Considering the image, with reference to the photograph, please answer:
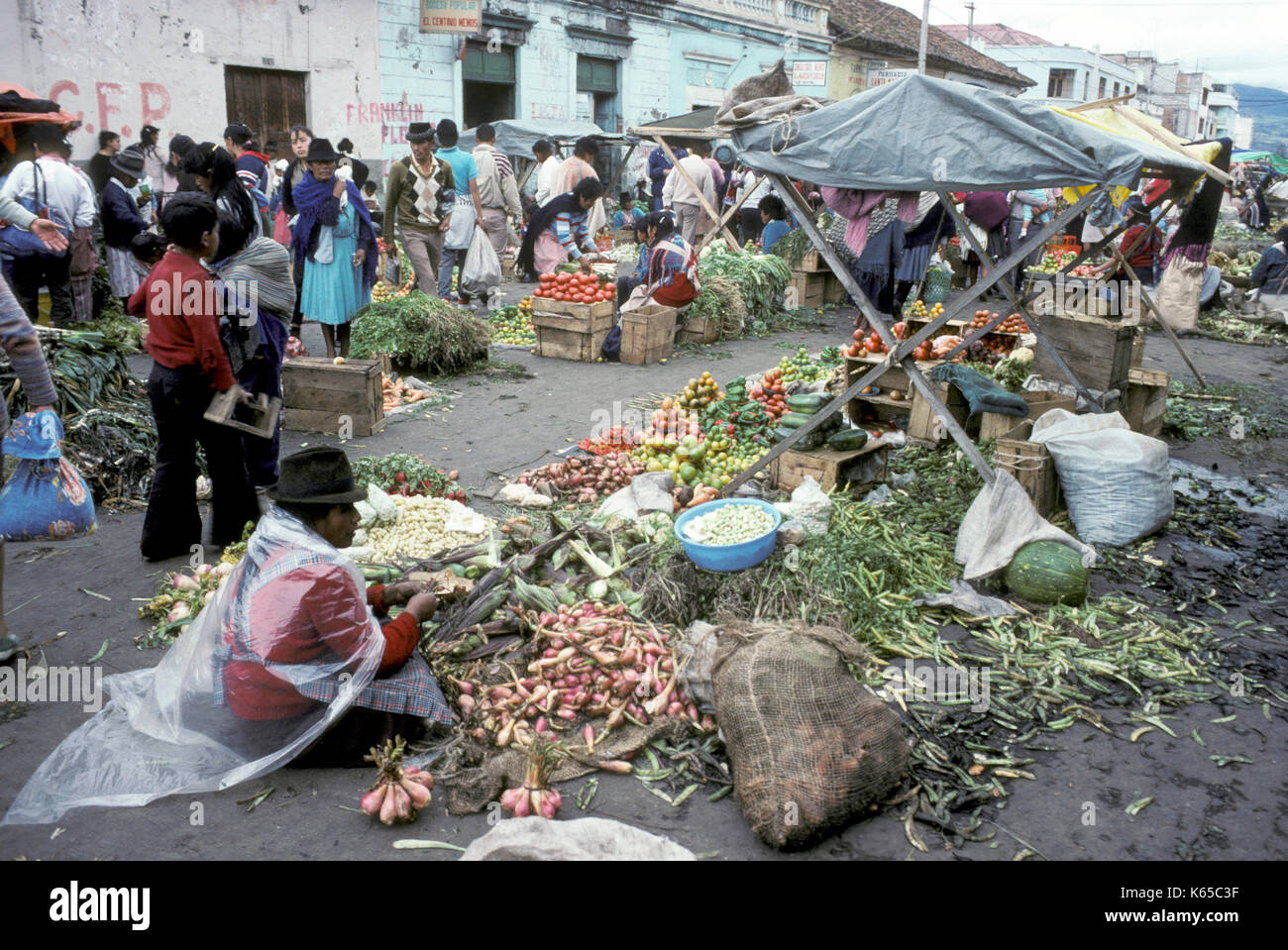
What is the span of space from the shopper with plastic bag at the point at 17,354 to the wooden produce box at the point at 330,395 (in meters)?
3.24

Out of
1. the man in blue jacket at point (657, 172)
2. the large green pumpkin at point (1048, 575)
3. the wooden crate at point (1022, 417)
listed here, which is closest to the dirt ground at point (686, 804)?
the large green pumpkin at point (1048, 575)

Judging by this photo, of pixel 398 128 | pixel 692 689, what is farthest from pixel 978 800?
pixel 398 128

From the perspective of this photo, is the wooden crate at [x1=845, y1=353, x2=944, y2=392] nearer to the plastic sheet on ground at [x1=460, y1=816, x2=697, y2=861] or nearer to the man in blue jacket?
the plastic sheet on ground at [x1=460, y1=816, x2=697, y2=861]

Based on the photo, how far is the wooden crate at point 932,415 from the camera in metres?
6.91

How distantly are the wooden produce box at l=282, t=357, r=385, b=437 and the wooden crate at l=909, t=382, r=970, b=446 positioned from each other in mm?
4321

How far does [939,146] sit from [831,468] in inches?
80.4

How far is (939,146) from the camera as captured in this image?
475cm

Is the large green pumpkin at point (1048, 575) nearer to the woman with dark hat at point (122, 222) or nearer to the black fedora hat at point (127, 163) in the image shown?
the woman with dark hat at point (122, 222)

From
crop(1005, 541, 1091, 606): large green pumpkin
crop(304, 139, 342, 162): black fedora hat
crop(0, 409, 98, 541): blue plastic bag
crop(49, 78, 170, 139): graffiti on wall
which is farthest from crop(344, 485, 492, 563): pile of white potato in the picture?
crop(49, 78, 170, 139): graffiti on wall

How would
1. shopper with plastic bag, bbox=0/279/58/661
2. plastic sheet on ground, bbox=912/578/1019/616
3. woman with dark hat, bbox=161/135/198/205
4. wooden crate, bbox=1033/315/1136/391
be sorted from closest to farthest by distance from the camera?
shopper with plastic bag, bbox=0/279/58/661, plastic sheet on ground, bbox=912/578/1019/616, wooden crate, bbox=1033/315/1136/391, woman with dark hat, bbox=161/135/198/205

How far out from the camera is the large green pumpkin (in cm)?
480

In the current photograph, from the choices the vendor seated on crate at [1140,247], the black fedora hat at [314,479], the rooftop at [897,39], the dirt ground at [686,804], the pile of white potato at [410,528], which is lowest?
the dirt ground at [686,804]

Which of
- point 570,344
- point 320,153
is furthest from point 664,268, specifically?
point 320,153

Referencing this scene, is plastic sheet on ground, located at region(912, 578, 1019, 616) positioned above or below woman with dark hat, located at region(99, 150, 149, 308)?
below
